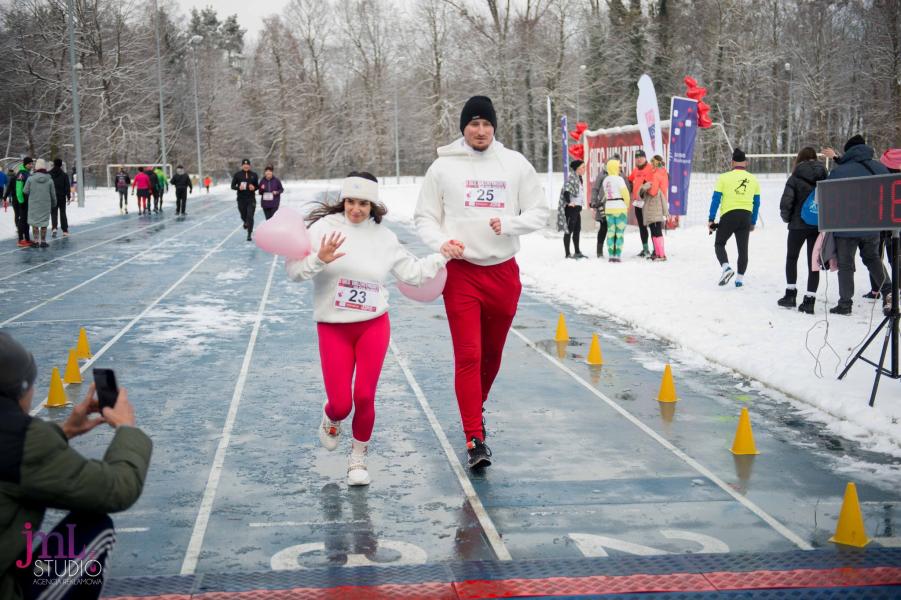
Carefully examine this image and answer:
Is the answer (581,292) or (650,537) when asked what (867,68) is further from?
(650,537)

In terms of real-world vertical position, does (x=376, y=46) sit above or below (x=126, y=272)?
above

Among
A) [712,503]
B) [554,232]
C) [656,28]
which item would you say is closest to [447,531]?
[712,503]

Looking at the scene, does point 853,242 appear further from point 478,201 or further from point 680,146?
point 680,146

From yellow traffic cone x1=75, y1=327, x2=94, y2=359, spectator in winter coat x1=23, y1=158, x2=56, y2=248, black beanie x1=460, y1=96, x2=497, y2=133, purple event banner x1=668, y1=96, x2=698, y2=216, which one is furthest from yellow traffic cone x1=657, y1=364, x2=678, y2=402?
spectator in winter coat x1=23, y1=158, x2=56, y2=248

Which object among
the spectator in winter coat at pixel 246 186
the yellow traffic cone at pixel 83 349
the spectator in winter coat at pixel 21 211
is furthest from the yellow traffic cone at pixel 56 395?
the spectator in winter coat at pixel 21 211

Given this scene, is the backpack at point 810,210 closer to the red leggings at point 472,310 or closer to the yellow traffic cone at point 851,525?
the red leggings at point 472,310

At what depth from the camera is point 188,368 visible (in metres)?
9.83

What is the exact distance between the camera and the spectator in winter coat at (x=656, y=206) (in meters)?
18.3

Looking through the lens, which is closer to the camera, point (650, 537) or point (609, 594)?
point (609, 594)

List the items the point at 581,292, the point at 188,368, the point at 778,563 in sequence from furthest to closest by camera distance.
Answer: the point at 581,292, the point at 188,368, the point at 778,563

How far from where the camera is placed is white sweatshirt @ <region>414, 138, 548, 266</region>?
6.20 m

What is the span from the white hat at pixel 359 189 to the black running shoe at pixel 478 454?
5.57 ft

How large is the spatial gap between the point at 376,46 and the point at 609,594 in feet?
290

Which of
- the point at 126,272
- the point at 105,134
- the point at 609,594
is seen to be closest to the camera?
the point at 609,594
